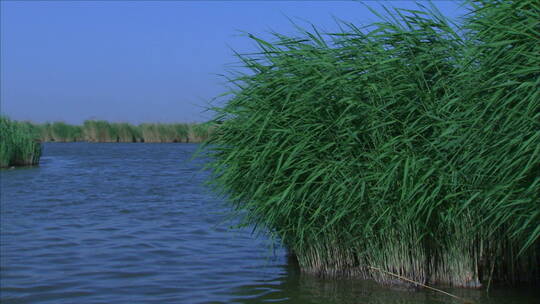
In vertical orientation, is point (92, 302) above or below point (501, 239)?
below

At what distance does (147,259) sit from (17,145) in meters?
16.8

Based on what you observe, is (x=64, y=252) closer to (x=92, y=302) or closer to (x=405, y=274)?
(x=92, y=302)

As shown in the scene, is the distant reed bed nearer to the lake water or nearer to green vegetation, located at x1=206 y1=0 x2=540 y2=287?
the lake water

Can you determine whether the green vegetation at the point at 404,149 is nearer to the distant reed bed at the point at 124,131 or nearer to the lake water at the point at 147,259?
the lake water at the point at 147,259

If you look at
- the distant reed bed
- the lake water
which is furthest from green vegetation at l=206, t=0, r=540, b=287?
the distant reed bed

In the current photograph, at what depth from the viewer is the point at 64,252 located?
8.77 metres

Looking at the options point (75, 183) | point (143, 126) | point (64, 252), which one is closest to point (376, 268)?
point (64, 252)

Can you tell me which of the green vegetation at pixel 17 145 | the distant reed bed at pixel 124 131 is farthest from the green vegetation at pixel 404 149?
the distant reed bed at pixel 124 131

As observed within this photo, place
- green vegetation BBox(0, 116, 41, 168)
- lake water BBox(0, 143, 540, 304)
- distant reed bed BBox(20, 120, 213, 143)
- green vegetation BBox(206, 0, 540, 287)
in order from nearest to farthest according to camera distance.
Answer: green vegetation BBox(206, 0, 540, 287) < lake water BBox(0, 143, 540, 304) < green vegetation BBox(0, 116, 41, 168) < distant reed bed BBox(20, 120, 213, 143)

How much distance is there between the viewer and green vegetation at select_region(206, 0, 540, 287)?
16.8 ft

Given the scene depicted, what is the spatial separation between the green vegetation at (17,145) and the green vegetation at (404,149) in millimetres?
17749

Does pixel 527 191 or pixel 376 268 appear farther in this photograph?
pixel 376 268

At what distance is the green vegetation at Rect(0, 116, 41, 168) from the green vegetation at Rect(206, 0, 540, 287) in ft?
58.2

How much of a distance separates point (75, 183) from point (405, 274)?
557 inches
